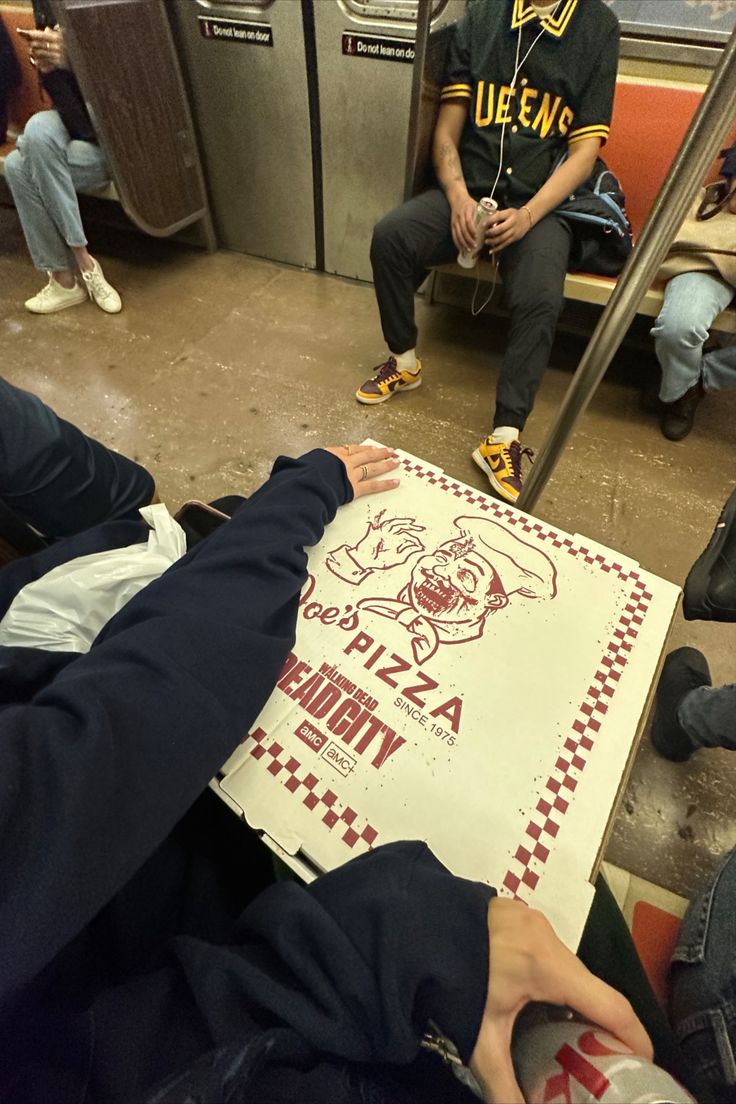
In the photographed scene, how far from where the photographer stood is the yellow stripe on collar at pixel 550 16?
4.37 ft

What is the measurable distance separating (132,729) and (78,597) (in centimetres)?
29

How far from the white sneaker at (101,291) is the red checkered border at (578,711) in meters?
1.69

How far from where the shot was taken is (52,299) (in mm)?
2002

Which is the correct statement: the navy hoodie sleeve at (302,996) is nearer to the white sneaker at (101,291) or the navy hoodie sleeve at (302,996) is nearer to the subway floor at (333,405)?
the subway floor at (333,405)

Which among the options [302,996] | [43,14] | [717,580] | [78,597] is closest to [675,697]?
[717,580]

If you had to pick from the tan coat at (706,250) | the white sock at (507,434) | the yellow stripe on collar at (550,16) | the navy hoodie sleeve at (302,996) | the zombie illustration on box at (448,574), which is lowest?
the white sock at (507,434)

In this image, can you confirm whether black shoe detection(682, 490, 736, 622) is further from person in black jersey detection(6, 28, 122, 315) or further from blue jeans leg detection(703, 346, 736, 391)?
person in black jersey detection(6, 28, 122, 315)

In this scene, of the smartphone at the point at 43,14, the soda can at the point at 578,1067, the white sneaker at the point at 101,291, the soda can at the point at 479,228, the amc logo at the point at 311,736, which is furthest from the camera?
the white sneaker at the point at 101,291

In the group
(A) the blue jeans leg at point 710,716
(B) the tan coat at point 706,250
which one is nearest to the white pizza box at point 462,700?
(A) the blue jeans leg at point 710,716

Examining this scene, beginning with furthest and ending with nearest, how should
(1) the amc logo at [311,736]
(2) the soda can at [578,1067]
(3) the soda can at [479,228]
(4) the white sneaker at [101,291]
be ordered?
(4) the white sneaker at [101,291], (3) the soda can at [479,228], (1) the amc logo at [311,736], (2) the soda can at [578,1067]

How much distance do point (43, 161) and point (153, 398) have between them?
90 cm

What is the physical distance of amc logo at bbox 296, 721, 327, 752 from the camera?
1.98ft

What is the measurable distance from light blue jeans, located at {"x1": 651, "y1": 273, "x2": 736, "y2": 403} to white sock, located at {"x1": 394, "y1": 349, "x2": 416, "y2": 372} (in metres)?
0.69

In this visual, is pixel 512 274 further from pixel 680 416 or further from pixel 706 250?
pixel 680 416
